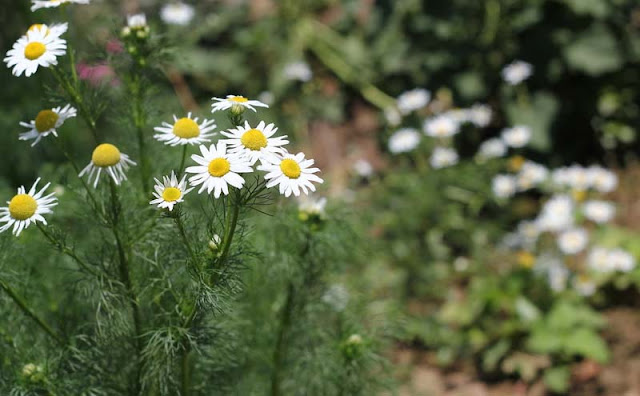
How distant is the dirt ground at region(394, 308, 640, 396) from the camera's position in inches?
94.3

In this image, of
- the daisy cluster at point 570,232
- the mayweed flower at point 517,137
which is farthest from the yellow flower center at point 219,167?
the mayweed flower at point 517,137

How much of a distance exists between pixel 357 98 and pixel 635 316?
1.82 m

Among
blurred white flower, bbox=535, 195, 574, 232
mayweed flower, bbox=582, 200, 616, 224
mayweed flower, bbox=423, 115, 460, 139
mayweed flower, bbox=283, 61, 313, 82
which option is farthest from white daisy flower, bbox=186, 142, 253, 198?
mayweed flower, bbox=283, 61, 313, 82

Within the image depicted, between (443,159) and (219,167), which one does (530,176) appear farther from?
(219,167)

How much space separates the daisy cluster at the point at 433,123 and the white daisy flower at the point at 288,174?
2038mm

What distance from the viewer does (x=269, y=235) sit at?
194 cm

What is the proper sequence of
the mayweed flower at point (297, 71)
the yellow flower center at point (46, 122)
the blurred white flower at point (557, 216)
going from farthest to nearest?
the mayweed flower at point (297, 71) < the blurred white flower at point (557, 216) < the yellow flower center at point (46, 122)

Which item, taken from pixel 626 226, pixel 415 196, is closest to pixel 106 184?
Answer: pixel 415 196

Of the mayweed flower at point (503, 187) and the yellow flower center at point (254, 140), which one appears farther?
the mayweed flower at point (503, 187)

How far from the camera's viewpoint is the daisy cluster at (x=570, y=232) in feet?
8.57

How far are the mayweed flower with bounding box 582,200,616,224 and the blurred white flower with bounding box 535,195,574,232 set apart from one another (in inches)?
2.4

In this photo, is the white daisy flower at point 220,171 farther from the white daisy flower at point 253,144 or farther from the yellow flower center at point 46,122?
the yellow flower center at point 46,122

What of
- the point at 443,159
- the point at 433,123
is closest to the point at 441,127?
the point at 433,123

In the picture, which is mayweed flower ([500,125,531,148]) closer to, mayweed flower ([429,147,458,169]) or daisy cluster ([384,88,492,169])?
daisy cluster ([384,88,492,169])
